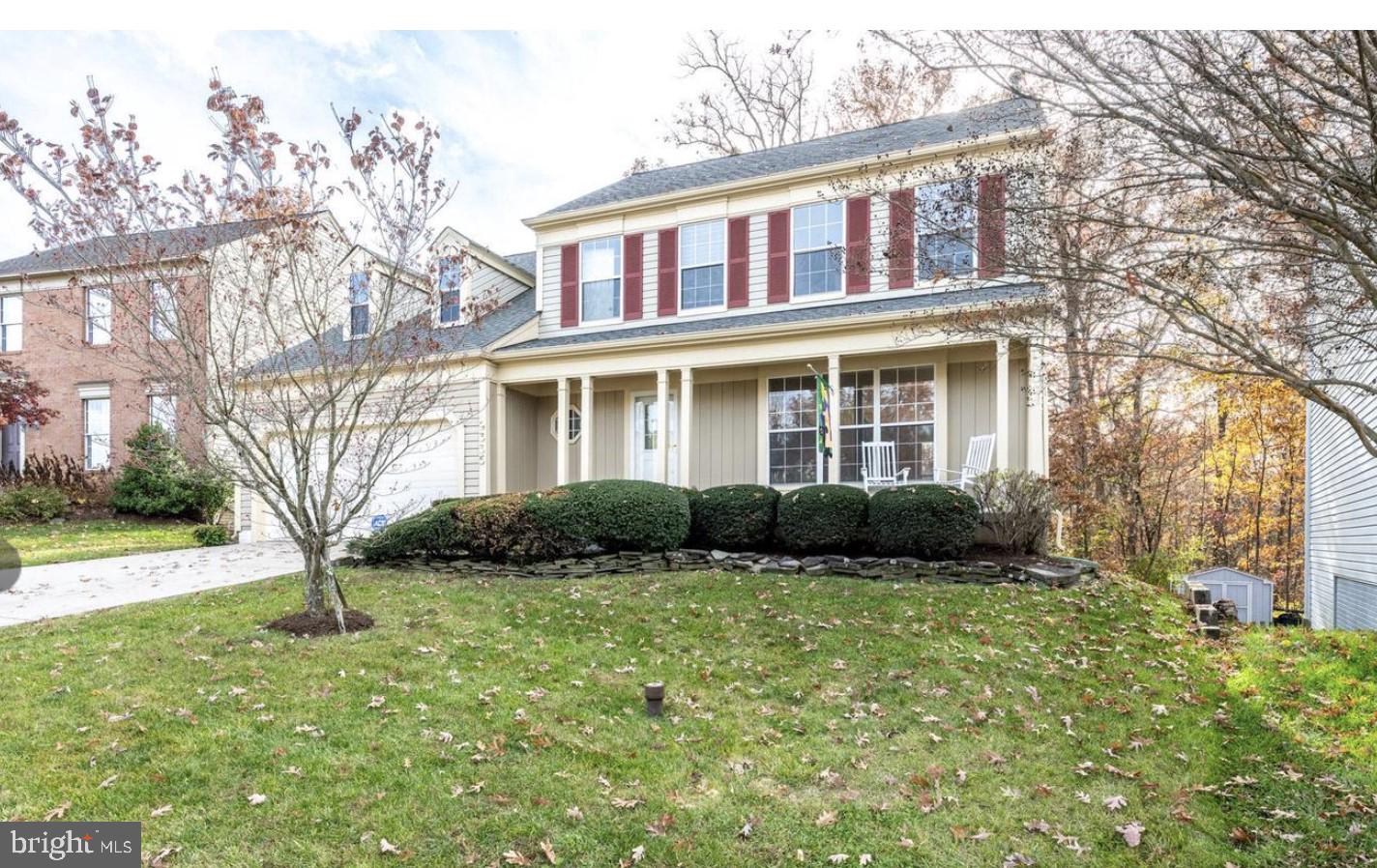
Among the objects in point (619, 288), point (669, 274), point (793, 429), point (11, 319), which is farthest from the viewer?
point (11, 319)

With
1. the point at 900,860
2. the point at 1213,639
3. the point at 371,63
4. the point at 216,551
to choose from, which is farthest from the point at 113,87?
the point at 1213,639

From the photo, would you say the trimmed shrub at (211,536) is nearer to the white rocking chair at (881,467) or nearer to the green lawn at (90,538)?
the green lawn at (90,538)

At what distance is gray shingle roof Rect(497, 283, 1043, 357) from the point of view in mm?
8680

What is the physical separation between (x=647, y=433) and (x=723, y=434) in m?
1.26

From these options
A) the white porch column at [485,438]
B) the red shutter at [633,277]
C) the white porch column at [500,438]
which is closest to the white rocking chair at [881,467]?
the red shutter at [633,277]

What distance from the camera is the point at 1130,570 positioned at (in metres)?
12.1

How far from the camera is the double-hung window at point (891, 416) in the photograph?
32.6 ft

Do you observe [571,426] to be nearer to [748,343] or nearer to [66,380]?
[748,343]

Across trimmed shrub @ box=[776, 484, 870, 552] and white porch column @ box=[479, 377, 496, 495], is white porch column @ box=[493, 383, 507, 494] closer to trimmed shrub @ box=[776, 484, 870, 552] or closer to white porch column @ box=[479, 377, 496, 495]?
white porch column @ box=[479, 377, 496, 495]

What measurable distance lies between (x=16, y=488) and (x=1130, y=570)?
19.2m

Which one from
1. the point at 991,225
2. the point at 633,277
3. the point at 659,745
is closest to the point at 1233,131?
the point at 991,225

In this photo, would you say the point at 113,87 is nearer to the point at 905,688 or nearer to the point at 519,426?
the point at 905,688

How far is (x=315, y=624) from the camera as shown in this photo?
552cm

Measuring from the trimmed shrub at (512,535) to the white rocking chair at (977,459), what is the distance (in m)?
4.38
